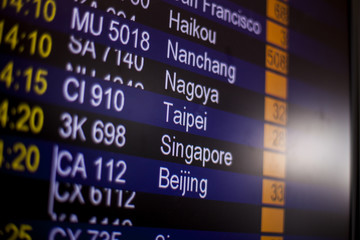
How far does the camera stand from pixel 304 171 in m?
1.47

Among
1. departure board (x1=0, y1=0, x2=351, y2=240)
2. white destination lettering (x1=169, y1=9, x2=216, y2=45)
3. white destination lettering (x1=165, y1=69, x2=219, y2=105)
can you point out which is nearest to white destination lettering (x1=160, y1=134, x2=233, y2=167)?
departure board (x1=0, y1=0, x2=351, y2=240)

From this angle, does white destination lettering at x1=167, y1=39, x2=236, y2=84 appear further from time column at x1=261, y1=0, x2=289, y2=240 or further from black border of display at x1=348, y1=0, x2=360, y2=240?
black border of display at x1=348, y1=0, x2=360, y2=240

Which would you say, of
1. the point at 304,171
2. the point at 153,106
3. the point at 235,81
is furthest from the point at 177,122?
the point at 304,171

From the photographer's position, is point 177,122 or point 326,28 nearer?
point 177,122

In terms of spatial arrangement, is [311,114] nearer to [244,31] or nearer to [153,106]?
[244,31]

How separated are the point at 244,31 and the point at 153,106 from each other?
0.42m

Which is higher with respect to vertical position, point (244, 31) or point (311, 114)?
point (244, 31)

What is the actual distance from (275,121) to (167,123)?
436 millimetres

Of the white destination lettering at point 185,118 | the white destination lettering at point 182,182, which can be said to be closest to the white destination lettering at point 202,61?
the white destination lettering at point 185,118

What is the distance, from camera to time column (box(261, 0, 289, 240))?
133cm

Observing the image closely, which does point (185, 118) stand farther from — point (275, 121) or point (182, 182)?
point (275, 121)

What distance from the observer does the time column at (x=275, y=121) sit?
1.33m

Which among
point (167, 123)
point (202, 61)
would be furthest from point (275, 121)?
point (167, 123)

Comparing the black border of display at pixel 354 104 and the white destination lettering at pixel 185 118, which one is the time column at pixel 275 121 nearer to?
the white destination lettering at pixel 185 118
